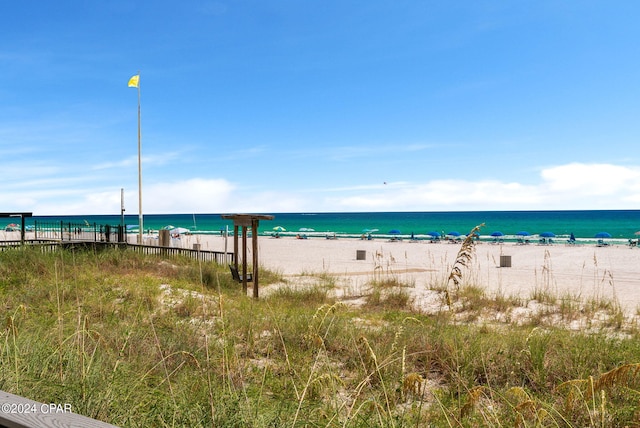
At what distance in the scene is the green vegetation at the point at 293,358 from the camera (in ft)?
10.1

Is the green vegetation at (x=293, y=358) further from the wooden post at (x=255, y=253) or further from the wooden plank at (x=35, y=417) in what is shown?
the wooden plank at (x=35, y=417)

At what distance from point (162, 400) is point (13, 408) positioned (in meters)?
1.79

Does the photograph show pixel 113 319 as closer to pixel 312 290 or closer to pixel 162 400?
pixel 162 400

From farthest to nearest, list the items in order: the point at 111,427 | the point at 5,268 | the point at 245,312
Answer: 1. the point at 5,268
2. the point at 245,312
3. the point at 111,427

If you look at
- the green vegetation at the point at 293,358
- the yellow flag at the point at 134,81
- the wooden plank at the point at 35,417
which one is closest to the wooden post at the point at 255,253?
the green vegetation at the point at 293,358

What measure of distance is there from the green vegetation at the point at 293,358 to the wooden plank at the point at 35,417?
1.00 metres

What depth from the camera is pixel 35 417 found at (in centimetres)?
180

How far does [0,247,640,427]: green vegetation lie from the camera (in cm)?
309

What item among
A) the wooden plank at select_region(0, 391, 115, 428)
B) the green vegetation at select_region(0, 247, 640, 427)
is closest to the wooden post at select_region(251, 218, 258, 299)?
the green vegetation at select_region(0, 247, 640, 427)

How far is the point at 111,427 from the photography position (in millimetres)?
1682

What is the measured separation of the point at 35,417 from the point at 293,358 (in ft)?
12.8

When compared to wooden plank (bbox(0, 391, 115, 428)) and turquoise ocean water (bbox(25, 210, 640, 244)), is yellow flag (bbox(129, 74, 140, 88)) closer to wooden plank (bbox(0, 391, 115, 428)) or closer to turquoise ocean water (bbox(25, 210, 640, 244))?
turquoise ocean water (bbox(25, 210, 640, 244))

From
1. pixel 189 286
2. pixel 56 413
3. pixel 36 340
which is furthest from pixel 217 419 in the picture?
pixel 189 286

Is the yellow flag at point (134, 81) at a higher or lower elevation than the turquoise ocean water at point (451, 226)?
higher
